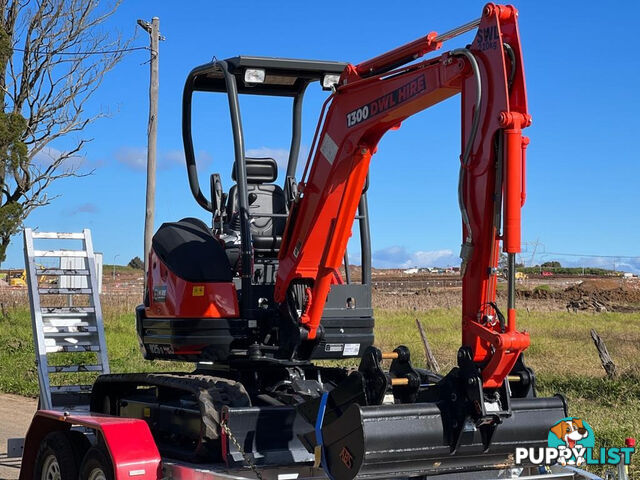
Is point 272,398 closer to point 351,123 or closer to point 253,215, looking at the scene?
point 253,215

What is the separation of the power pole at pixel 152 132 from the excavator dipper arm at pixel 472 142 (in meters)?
13.1

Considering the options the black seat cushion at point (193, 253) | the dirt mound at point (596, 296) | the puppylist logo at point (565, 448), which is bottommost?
the dirt mound at point (596, 296)

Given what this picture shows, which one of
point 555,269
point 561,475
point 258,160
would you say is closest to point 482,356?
point 561,475

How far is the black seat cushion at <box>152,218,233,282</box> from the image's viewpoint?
25.9ft

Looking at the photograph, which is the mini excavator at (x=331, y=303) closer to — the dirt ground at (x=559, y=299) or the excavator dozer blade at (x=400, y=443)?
the excavator dozer blade at (x=400, y=443)

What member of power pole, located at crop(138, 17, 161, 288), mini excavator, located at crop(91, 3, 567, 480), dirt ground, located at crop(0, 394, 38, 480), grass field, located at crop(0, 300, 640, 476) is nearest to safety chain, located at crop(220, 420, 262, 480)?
mini excavator, located at crop(91, 3, 567, 480)

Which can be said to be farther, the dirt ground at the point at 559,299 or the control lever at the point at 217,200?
the dirt ground at the point at 559,299

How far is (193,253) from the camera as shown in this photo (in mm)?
8000

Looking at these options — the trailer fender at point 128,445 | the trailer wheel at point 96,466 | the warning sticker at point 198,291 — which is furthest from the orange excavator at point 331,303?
the trailer wheel at point 96,466

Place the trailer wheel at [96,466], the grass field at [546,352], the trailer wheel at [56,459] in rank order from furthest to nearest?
the grass field at [546,352]
the trailer wheel at [56,459]
the trailer wheel at [96,466]

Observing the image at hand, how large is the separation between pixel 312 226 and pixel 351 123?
89cm

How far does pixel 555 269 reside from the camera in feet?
314

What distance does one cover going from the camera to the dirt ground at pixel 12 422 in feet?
33.2

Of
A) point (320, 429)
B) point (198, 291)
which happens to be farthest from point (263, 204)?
point (320, 429)
